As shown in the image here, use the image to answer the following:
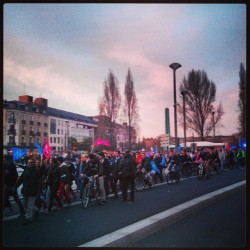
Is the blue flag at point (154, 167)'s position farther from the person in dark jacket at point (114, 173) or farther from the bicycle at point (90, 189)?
the bicycle at point (90, 189)

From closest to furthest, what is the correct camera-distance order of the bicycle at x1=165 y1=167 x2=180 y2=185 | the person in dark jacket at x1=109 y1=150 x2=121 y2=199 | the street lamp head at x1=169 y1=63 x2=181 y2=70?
the person in dark jacket at x1=109 y1=150 x2=121 y2=199 → the bicycle at x1=165 y1=167 x2=180 y2=185 → the street lamp head at x1=169 y1=63 x2=181 y2=70

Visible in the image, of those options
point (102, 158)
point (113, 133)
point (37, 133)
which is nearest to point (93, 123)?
point (37, 133)

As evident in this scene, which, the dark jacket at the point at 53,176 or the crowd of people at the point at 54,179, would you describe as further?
the dark jacket at the point at 53,176

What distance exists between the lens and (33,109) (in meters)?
76.7

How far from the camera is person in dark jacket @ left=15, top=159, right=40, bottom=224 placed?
770cm

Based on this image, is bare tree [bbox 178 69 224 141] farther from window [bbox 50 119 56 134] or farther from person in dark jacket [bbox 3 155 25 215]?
window [bbox 50 119 56 134]

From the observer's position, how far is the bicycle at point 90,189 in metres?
9.84

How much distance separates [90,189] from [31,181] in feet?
8.41

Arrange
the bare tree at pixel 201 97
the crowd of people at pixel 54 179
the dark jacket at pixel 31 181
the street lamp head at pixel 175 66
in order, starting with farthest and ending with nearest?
the bare tree at pixel 201 97, the street lamp head at pixel 175 66, the crowd of people at pixel 54 179, the dark jacket at pixel 31 181

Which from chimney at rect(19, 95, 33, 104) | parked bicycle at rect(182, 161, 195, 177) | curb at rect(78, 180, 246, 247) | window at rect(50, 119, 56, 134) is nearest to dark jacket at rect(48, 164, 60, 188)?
curb at rect(78, 180, 246, 247)

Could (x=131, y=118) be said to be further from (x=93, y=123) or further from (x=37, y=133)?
(x=93, y=123)

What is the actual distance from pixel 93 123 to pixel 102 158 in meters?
103

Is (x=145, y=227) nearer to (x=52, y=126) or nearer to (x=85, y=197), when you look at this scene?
(x=85, y=197)

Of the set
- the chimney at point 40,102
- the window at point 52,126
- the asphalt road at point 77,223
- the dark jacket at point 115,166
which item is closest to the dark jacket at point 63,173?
the asphalt road at point 77,223
